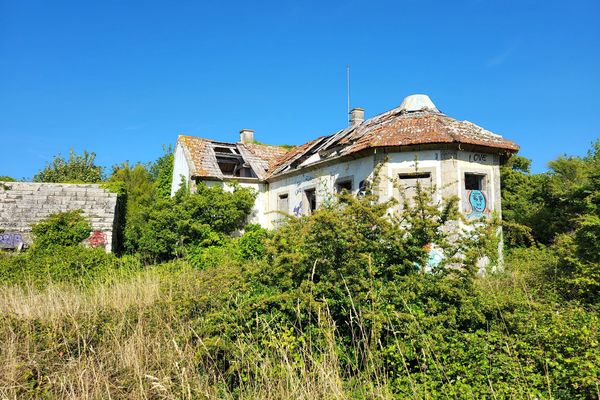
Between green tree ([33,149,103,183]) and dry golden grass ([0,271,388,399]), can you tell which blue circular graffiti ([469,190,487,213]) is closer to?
dry golden grass ([0,271,388,399])

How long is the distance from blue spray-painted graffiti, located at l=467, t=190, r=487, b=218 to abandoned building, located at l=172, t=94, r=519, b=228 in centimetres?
3

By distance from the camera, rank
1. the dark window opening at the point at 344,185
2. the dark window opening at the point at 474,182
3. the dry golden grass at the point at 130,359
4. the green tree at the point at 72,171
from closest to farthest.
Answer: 1. the dry golden grass at the point at 130,359
2. the dark window opening at the point at 474,182
3. the dark window opening at the point at 344,185
4. the green tree at the point at 72,171

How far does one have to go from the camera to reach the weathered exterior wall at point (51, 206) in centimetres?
1518

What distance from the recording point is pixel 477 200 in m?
13.0

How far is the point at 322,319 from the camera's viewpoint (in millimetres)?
4215

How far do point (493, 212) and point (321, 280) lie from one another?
395 inches

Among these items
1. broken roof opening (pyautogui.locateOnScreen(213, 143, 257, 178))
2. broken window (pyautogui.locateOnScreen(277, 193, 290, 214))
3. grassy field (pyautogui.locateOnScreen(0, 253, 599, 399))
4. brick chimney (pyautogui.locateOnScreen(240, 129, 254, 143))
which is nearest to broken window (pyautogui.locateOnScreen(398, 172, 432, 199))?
broken window (pyautogui.locateOnScreen(277, 193, 290, 214))

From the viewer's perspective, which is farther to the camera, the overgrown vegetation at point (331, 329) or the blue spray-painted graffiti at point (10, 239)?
the blue spray-painted graffiti at point (10, 239)

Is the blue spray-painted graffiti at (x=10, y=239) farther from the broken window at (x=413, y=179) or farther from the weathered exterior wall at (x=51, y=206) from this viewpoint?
the broken window at (x=413, y=179)

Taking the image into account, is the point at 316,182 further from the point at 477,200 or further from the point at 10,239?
the point at 10,239

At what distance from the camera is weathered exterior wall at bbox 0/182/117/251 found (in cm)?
1518

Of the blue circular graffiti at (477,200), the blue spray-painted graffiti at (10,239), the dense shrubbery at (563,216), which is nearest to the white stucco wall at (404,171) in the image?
the blue circular graffiti at (477,200)

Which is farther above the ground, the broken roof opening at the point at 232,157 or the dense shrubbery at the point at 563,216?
the broken roof opening at the point at 232,157

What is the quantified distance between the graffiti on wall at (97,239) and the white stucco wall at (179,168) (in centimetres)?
411
